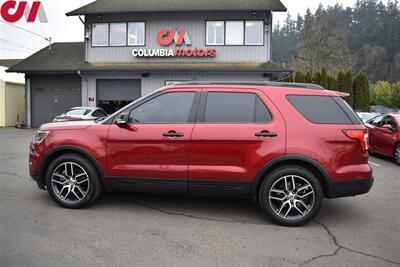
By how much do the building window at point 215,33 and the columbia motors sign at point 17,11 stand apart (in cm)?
1120

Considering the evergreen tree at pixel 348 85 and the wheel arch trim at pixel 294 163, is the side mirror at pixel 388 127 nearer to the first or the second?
the wheel arch trim at pixel 294 163

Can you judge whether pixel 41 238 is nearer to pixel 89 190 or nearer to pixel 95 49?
pixel 89 190

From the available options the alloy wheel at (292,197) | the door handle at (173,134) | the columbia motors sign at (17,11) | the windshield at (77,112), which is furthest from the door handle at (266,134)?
the windshield at (77,112)

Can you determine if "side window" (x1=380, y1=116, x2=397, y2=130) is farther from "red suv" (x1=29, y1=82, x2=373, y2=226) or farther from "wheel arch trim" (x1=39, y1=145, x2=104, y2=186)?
"wheel arch trim" (x1=39, y1=145, x2=104, y2=186)

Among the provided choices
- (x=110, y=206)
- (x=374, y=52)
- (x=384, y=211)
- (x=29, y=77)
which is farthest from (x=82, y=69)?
(x=374, y=52)

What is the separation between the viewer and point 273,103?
193 inches

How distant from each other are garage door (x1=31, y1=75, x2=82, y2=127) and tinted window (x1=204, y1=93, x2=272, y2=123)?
18014mm

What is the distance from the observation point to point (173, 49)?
67.4 feet

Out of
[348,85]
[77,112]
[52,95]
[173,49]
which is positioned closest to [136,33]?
[173,49]

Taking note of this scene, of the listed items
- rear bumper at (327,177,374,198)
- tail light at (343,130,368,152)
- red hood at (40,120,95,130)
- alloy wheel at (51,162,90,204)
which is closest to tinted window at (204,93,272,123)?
tail light at (343,130,368,152)

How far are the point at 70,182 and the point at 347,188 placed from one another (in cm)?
387

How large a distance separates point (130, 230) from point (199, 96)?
6.61 ft

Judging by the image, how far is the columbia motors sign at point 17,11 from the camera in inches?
401

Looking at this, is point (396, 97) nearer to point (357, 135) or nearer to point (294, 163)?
→ point (357, 135)
